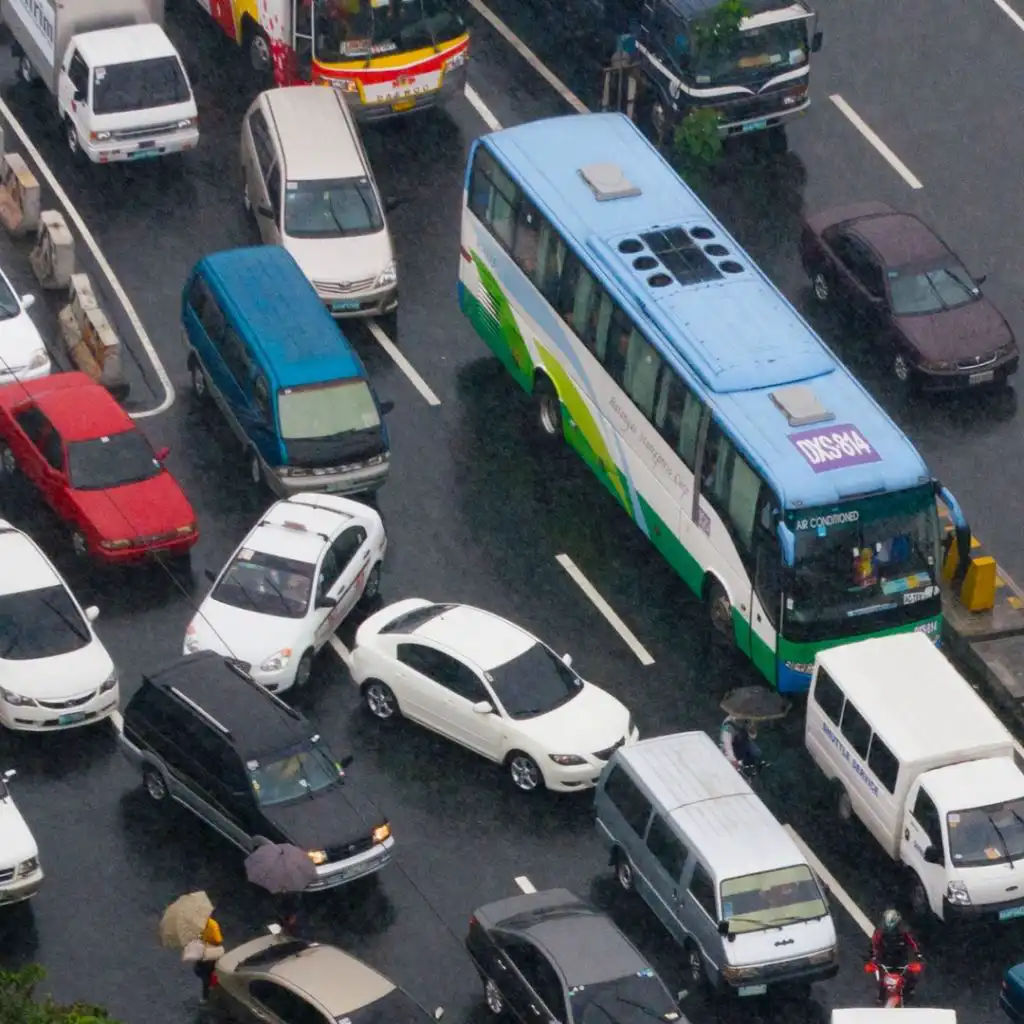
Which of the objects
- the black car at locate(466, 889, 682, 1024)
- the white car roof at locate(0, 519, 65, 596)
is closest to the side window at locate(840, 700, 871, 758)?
the black car at locate(466, 889, 682, 1024)

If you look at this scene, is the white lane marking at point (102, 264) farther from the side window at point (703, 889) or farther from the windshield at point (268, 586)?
the side window at point (703, 889)

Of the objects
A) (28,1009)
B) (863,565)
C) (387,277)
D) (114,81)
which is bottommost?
(387,277)

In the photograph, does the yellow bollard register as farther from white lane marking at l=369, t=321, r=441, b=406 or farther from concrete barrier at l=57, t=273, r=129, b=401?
concrete barrier at l=57, t=273, r=129, b=401

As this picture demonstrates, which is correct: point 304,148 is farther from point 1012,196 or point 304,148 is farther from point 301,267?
point 1012,196

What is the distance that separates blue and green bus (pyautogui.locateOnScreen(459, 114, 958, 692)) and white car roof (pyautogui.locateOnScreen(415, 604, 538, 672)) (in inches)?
123

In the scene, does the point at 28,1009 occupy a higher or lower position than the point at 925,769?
higher

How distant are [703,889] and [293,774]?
5326 mm

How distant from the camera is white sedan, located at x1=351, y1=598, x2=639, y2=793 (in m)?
35.6

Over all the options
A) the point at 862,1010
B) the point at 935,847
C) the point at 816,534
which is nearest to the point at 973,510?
the point at 816,534

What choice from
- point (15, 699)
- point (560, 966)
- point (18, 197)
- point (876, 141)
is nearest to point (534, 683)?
point (560, 966)

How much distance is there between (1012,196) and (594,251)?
36.4 ft

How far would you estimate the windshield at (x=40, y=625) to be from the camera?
119 ft

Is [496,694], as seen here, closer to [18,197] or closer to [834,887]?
[834,887]

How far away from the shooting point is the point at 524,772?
3584cm
